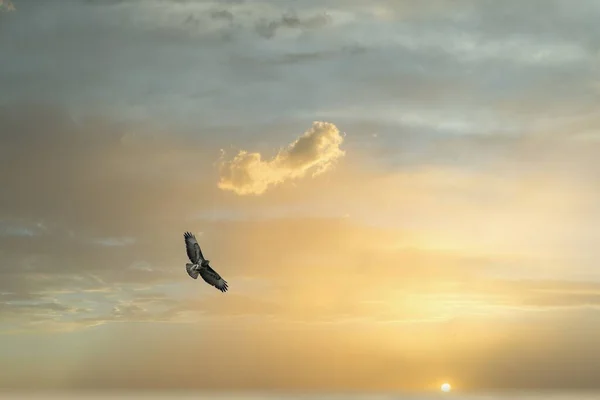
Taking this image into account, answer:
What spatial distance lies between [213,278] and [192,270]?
3.78 m

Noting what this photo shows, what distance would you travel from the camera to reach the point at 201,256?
99750 mm

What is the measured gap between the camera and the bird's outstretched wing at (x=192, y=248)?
98375 millimetres

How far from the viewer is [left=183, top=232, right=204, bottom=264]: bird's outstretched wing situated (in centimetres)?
9838

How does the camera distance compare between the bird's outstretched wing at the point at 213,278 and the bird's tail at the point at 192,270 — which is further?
the bird's outstretched wing at the point at 213,278

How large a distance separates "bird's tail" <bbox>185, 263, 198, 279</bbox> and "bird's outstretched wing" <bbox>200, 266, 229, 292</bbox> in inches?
61.0

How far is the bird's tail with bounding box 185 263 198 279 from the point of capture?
9819cm

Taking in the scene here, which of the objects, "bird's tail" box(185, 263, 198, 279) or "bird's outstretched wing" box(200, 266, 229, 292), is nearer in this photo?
"bird's tail" box(185, 263, 198, 279)

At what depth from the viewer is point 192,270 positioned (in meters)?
98.6

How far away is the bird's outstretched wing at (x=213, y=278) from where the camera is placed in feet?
330

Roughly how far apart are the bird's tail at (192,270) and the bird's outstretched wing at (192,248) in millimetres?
579

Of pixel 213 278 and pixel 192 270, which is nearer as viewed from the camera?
pixel 192 270

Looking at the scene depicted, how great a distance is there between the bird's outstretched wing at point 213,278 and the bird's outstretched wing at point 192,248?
1785 millimetres

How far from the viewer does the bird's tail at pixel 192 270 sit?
98.2 metres

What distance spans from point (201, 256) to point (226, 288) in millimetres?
5015
